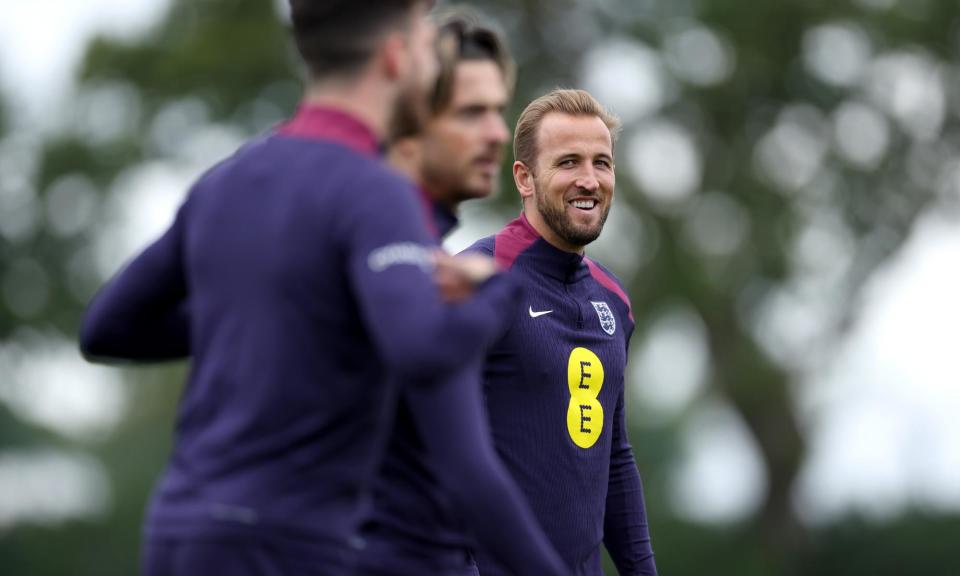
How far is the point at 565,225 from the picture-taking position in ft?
20.5

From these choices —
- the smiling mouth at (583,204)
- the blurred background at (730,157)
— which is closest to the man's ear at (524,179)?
the smiling mouth at (583,204)

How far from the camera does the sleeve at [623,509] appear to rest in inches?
244

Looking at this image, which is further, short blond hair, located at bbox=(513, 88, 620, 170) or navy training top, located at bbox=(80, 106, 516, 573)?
short blond hair, located at bbox=(513, 88, 620, 170)

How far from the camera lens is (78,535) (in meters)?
27.8

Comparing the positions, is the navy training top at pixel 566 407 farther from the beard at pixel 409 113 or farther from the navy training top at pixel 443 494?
the beard at pixel 409 113

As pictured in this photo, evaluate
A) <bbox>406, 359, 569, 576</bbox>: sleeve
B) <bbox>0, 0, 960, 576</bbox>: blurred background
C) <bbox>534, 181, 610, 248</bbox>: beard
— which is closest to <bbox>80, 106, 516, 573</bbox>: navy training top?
<bbox>406, 359, 569, 576</bbox>: sleeve

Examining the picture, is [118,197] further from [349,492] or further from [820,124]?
[349,492]

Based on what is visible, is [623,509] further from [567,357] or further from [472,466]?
[472,466]

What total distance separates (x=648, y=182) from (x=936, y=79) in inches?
213

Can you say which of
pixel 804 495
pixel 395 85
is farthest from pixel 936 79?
pixel 395 85

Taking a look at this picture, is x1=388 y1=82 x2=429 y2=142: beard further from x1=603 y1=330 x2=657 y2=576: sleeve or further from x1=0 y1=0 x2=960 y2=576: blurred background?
x1=0 y1=0 x2=960 y2=576: blurred background

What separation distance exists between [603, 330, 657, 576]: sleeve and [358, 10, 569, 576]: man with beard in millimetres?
1665

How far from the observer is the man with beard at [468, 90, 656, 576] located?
5.84 m

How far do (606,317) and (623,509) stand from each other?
0.80 meters
